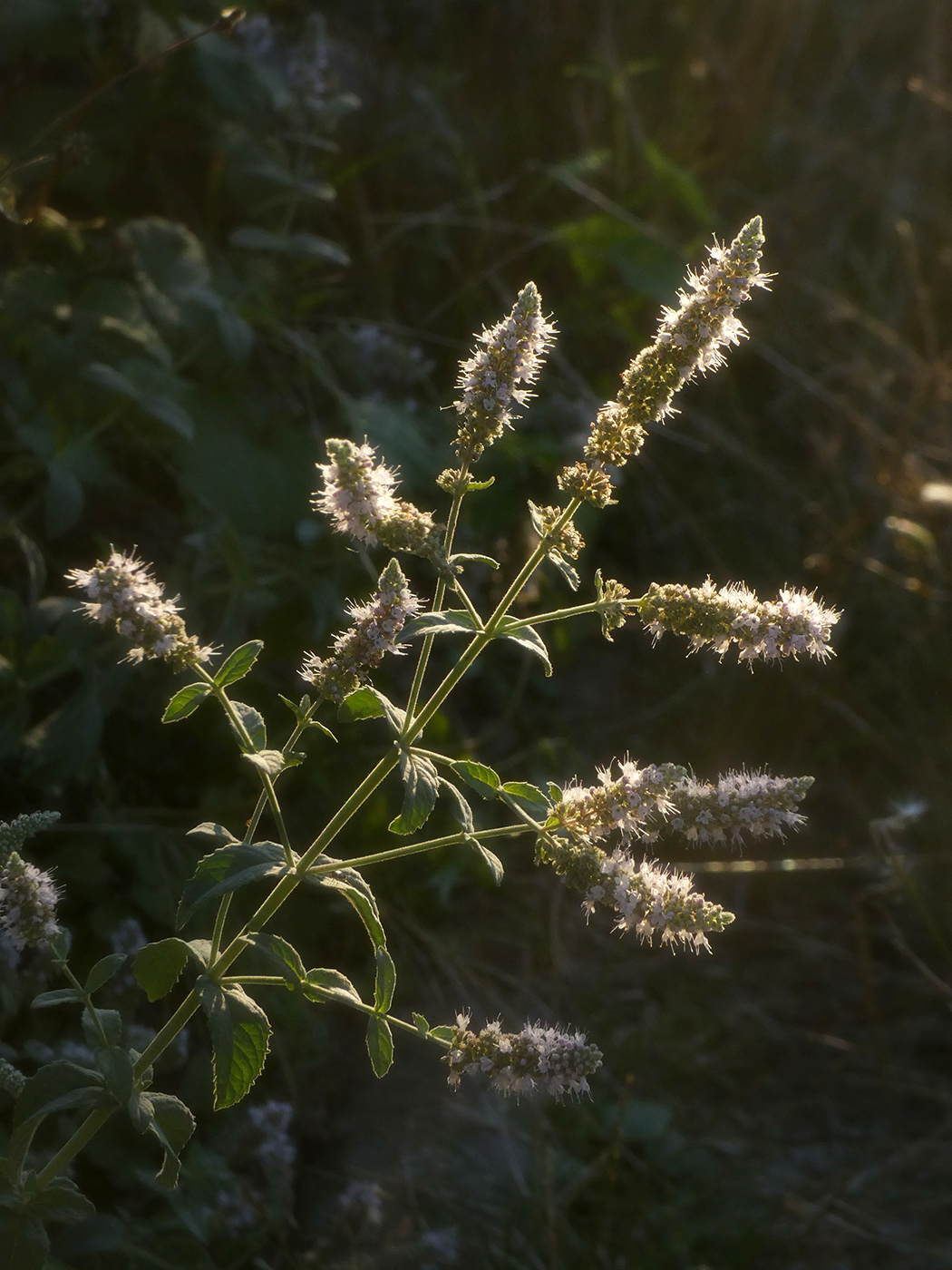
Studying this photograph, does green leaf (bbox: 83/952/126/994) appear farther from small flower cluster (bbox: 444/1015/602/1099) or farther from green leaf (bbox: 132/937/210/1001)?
small flower cluster (bbox: 444/1015/602/1099)

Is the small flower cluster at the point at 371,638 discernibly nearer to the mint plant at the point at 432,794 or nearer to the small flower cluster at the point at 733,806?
the mint plant at the point at 432,794

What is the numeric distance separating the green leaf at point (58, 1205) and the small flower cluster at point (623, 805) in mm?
651

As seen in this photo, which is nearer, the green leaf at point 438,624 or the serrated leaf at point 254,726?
the green leaf at point 438,624

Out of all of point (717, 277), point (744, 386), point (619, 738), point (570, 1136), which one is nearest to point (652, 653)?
point (619, 738)

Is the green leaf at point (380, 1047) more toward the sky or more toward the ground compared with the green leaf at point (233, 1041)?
more toward the sky

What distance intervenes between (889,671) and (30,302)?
228cm

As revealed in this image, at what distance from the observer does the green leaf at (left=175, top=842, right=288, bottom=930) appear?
1.22m

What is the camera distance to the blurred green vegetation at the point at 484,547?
2186 millimetres

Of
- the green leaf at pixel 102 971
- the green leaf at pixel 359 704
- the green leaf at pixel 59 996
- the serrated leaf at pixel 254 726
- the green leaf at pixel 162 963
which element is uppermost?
the green leaf at pixel 359 704

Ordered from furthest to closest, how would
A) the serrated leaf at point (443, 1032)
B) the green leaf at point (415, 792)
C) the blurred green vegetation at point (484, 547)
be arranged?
the blurred green vegetation at point (484, 547) < the serrated leaf at point (443, 1032) < the green leaf at point (415, 792)

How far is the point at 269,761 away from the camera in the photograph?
1271 millimetres

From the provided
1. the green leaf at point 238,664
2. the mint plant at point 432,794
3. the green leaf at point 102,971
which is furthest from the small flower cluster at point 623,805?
the green leaf at point 102,971

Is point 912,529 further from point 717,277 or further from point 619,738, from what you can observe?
point 717,277

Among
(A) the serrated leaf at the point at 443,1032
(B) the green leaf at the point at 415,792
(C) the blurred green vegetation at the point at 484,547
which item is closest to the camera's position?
(B) the green leaf at the point at 415,792
